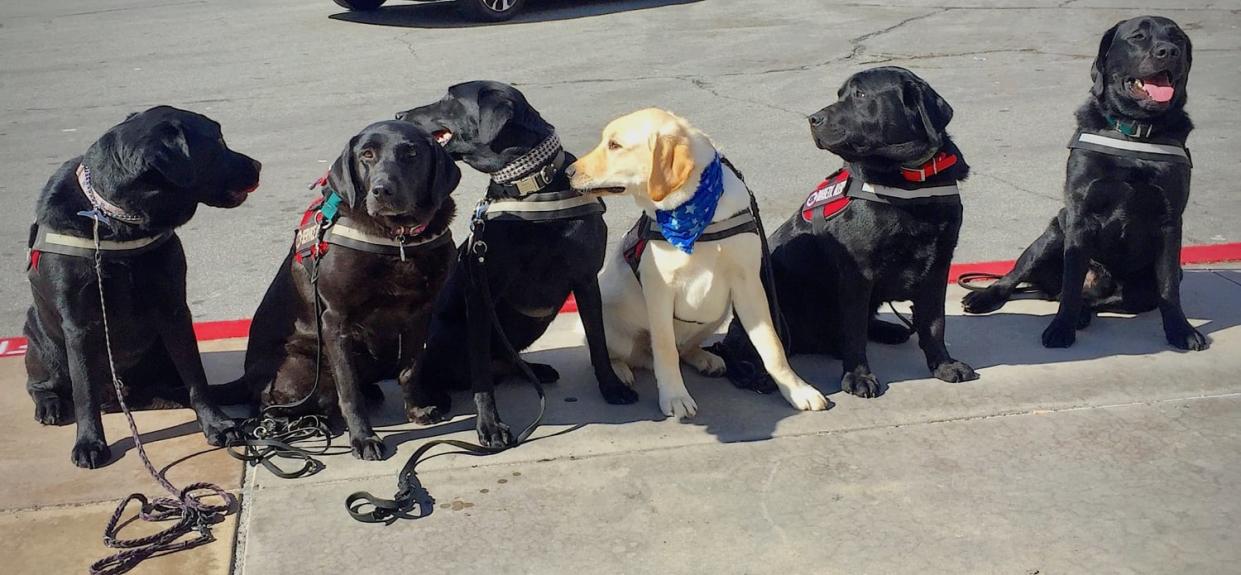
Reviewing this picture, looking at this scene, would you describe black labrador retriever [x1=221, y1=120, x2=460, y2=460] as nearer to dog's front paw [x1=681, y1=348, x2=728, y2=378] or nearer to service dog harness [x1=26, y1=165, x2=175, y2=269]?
service dog harness [x1=26, y1=165, x2=175, y2=269]

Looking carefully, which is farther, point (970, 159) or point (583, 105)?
point (583, 105)

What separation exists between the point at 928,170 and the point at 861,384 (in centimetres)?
86

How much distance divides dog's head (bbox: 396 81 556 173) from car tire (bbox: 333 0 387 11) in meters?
12.1

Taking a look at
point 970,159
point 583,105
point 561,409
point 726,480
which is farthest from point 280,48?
point 726,480

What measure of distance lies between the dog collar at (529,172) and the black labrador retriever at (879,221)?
40.9 inches

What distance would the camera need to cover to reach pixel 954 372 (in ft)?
14.6

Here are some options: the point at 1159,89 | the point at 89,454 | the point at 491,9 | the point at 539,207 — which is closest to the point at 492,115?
the point at 539,207

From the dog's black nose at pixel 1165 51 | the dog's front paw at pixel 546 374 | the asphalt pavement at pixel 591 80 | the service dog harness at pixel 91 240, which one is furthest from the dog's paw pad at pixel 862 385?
the service dog harness at pixel 91 240

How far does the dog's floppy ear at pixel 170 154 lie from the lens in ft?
12.2

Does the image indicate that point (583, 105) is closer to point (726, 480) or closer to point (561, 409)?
point (561, 409)

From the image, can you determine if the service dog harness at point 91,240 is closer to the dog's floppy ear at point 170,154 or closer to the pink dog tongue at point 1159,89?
the dog's floppy ear at point 170,154

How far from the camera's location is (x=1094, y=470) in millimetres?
3693

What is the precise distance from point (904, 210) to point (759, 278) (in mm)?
601

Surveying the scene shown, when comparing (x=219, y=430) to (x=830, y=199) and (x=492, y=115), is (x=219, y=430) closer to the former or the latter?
(x=492, y=115)
